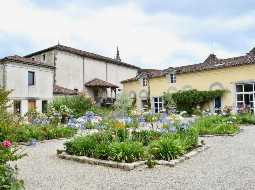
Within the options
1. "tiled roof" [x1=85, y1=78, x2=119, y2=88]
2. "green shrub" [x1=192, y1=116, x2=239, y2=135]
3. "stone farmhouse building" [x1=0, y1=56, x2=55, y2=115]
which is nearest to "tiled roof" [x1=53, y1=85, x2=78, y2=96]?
"stone farmhouse building" [x1=0, y1=56, x2=55, y2=115]

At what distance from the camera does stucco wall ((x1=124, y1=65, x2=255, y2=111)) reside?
2503 centimetres

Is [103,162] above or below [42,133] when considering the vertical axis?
below

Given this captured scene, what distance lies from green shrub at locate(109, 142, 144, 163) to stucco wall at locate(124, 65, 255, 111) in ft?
62.6

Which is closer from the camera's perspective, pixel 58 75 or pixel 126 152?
pixel 126 152

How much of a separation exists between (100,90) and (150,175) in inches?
1260

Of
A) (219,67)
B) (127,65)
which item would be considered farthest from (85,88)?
(219,67)

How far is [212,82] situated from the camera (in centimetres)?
2703

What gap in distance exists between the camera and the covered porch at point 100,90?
121 ft

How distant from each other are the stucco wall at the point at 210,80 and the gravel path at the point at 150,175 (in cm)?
1739

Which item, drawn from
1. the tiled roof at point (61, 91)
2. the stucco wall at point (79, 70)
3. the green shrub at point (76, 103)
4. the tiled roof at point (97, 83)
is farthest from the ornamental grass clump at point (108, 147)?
the tiled roof at point (97, 83)

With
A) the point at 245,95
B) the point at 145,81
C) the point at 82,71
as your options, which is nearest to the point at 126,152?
the point at 245,95

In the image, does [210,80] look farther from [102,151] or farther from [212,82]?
[102,151]

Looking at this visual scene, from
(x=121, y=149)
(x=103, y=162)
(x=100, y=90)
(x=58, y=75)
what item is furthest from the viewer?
(x=100, y=90)

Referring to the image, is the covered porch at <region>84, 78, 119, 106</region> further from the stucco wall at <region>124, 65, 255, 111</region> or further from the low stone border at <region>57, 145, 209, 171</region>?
the low stone border at <region>57, 145, 209, 171</region>
